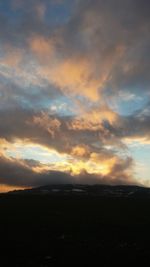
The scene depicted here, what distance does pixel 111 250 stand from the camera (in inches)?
1837

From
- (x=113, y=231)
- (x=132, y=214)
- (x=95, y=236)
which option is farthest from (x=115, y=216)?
(x=95, y=236)

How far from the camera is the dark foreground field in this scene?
1634 inches

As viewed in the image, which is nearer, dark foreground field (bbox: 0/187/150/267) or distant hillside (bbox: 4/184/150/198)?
dark foreground field (bbox: 0/187/150/267)

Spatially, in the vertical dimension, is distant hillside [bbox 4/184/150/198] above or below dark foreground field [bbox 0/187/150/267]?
above

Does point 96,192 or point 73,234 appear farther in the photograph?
point 96,192

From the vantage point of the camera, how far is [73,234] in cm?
5806

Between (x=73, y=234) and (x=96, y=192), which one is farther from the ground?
(x=96, y=192)

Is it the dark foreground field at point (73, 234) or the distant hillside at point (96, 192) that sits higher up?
the distant hillside at point (96, 192)

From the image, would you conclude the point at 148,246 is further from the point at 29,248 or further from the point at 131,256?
the point at 29,248

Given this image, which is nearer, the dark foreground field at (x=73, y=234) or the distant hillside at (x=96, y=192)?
the dark foreground field at (x=73, y=234)

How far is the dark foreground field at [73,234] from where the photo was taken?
41500 mm

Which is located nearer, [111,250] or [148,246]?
[111,250]

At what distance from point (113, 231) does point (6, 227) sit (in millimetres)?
22104

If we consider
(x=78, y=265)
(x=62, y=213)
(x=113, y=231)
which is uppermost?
(x=62, y=213)
